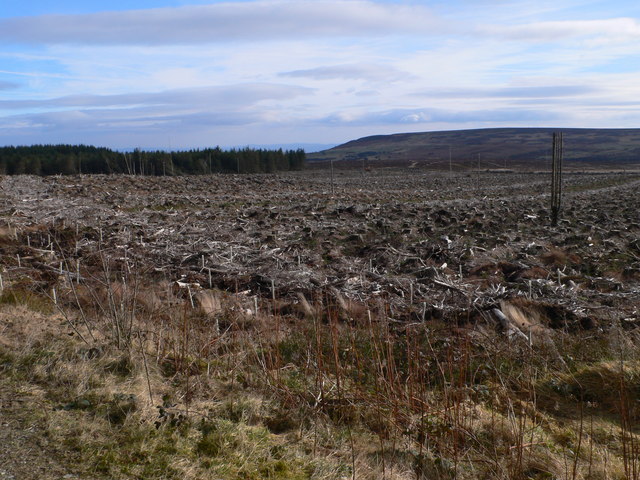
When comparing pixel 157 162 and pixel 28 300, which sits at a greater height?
pixel 157 162

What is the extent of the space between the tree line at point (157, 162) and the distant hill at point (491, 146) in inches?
1532

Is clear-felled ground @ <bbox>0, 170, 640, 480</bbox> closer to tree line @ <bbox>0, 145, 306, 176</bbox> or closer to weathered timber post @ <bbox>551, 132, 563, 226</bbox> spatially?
weathered timber post @ <bbox>551, 132, 563, 226</bbox>

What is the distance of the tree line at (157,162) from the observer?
53219 millimetres

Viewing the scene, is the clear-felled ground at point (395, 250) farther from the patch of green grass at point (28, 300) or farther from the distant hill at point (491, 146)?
the distant hill at point (491, 146)

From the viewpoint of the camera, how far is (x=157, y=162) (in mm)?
57000

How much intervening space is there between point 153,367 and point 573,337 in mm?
4822

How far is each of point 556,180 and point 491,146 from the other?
129 metres

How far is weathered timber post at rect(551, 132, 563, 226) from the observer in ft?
52.2

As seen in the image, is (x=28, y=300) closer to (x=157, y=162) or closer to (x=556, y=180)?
(x=556, y=180)

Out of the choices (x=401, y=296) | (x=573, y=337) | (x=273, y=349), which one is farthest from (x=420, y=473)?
(x=401, y=296)

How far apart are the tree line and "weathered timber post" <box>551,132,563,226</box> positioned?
38.5 m

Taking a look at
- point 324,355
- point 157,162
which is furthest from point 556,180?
point 157,162

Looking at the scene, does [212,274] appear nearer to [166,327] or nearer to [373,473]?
[166,327]

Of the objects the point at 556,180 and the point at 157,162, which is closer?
the point at 556,180
